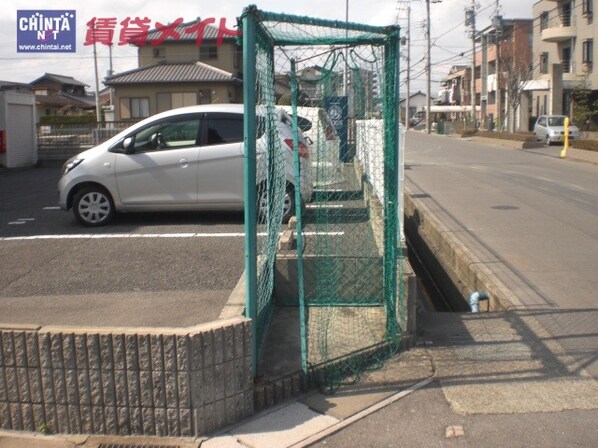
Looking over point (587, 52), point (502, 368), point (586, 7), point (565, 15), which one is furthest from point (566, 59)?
point (502, 368)

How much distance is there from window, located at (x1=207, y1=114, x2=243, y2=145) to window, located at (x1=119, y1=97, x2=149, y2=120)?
1247 inches

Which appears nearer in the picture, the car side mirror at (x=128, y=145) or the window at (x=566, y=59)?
the car side mirror at (x=128, y=145)

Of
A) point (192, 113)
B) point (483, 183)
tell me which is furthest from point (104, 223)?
point (483, 183)

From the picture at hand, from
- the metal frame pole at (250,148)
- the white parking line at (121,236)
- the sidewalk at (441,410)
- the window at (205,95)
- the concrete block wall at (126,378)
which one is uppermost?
the window at (205,95)

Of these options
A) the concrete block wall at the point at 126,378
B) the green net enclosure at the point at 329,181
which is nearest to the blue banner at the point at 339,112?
the green net enclosure at the point at 329,181

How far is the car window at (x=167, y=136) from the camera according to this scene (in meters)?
9.59

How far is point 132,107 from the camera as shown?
40.2 meters

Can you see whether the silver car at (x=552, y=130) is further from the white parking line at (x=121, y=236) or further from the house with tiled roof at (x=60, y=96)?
the house with tiled roof at (x=60, y=96)

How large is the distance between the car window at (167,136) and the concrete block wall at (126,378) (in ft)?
19.2

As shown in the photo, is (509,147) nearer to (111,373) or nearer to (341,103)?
(341,103)

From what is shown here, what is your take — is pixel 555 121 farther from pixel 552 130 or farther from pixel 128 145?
pixel 128 145

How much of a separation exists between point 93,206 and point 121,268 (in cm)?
283

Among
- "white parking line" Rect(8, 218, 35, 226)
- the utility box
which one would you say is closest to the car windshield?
the utility box

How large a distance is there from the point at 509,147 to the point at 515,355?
107 feet
